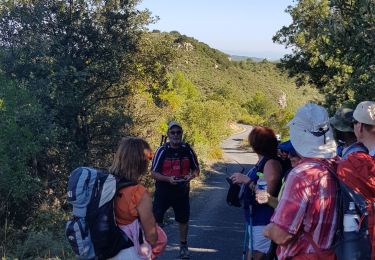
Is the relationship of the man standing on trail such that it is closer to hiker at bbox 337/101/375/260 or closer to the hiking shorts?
the hiking shorts

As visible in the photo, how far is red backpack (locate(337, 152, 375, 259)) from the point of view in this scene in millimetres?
2284

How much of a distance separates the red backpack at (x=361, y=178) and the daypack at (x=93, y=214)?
1.40m

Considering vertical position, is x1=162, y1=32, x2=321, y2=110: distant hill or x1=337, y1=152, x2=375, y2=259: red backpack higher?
x1=162, y1=32, x2=321, y2=110: distant hill

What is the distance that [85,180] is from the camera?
3018 millimetres

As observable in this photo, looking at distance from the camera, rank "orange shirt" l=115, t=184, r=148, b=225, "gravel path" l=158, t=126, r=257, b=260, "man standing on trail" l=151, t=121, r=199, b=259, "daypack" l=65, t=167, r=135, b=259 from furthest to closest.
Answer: "gravel path" l=158, t=126, r=257, b=260 → "man standing on trail" l=151, t=121, r=199, b=259 → "orange shirt" l=115, t=184, r=148, b=225 → "daypack" l=65, t=167, r=135, b=259

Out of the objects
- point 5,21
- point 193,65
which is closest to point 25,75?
point 5,21

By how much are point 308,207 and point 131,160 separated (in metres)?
1.29

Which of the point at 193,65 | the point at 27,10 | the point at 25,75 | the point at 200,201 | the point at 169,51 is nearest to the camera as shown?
the point at 200,201

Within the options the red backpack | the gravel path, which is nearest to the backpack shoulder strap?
the red backpack

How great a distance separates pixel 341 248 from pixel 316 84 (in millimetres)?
19584

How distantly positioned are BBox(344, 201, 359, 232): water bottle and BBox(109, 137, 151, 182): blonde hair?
141 centimetres

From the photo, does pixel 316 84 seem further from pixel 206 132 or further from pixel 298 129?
pixel 298 129

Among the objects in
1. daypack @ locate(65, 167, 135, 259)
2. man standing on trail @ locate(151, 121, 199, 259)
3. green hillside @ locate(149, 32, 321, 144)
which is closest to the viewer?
daypack @ locate(65, 167, 135, 259)

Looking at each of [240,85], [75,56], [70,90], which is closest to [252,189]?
[70,90]
